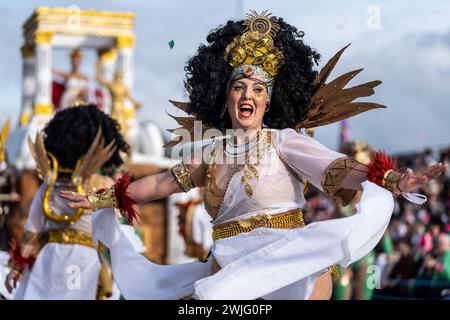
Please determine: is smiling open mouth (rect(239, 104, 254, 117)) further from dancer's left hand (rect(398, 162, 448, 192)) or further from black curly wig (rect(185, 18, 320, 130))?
dancer's left hand (rect(398, 162, 448, 192))

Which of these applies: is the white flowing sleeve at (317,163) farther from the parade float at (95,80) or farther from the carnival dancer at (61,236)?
the parade float at (95,80)

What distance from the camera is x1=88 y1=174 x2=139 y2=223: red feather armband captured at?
5848 mm

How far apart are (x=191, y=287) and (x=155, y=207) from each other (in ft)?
58.0

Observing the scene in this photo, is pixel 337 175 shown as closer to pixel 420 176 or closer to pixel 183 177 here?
pixel 420 176

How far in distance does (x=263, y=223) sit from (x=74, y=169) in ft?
10.3

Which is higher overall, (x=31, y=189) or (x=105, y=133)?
(x=105, y=133)

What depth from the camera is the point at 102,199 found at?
588 cm

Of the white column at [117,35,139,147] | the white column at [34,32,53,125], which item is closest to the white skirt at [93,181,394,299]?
the white column at [117,35,139,147]

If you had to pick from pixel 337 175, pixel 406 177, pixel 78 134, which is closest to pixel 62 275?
pixel 78 134

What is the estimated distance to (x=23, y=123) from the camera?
2467 centimetres

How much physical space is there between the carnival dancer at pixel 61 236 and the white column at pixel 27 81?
55.8ft

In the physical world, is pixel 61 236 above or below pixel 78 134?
below
